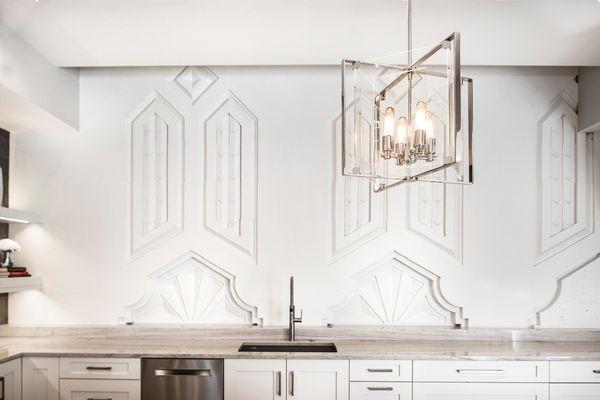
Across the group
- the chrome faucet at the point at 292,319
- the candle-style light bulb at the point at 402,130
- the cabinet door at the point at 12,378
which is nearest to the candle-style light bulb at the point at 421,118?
the candle-style light bulb at the point at 402,130

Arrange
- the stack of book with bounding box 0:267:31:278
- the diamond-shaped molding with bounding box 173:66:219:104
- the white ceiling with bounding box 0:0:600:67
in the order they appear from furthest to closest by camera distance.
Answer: the diamond-shaped molding with bounding box 173:66:219:104, the stack of book with bounding box 0:267:31:278, the white ceiling with bounding box 0:0:600:67

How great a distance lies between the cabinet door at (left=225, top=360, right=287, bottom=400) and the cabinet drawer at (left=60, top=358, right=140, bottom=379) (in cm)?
50

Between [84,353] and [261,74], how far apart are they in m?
1.98

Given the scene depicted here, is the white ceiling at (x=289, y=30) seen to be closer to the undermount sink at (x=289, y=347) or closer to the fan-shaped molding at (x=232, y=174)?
the fan-shaped molding at (x=232, y=174)

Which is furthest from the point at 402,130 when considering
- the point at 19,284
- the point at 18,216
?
the point at 19,284

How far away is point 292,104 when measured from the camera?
372 cm

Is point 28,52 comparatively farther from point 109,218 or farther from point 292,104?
point 292,104

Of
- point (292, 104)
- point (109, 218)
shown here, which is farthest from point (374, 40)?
point (109, 218)

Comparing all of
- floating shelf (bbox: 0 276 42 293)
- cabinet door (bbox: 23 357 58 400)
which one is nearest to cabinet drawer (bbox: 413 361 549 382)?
cabinet door (bbox: 23 357 58 400)

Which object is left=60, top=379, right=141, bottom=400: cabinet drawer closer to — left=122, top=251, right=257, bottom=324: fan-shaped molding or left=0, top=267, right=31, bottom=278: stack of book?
left=122, top=251, right=257, bottom=324: fan-shaped molding

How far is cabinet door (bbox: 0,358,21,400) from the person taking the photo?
9.75 ft

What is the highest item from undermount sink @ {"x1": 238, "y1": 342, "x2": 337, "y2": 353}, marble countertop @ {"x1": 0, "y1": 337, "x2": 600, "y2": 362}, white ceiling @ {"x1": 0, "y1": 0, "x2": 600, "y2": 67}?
white ceiling @ {"x1": 0, "y1": 0, "x2": 600, "y2": 67}

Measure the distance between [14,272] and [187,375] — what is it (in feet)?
4.27

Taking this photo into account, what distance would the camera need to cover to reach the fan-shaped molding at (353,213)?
12.0 ft
